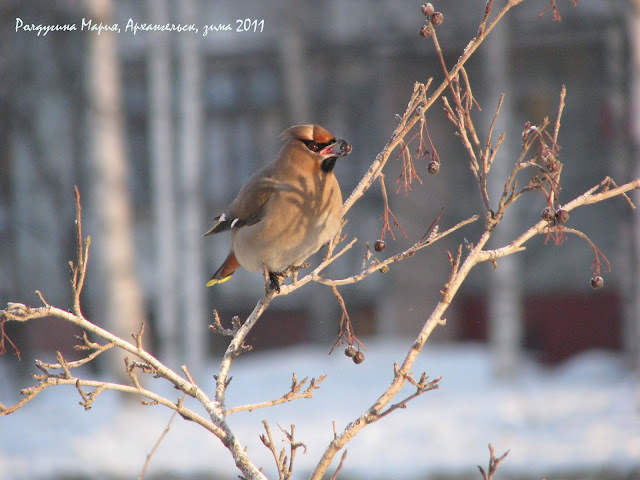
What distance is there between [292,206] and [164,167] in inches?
223

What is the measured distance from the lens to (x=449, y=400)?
727 centimetres

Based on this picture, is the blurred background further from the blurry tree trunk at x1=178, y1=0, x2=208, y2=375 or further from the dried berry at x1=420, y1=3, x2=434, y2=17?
the dried berry at x1=420, y1=3, x2=434, y2=17

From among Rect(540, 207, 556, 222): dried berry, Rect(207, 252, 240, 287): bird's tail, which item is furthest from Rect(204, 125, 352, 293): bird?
Rect(540, 207, 556, 222): dried berry

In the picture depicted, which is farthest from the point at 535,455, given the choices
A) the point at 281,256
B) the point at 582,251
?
the point at 582,251

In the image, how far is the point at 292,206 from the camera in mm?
2600

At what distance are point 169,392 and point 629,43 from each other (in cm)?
474

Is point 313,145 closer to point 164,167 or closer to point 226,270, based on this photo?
point 226,270

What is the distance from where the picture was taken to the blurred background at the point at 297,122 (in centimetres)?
841

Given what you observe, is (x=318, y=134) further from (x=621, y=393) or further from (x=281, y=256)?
(x=621, y=393)

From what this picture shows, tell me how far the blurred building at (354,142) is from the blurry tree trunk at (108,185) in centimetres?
171

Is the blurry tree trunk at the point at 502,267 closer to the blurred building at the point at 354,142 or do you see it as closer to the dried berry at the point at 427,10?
the blurred building at the point at 354,142

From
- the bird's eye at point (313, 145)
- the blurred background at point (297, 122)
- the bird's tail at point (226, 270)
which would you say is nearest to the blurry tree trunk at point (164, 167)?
the blurred background at point (297, 122)

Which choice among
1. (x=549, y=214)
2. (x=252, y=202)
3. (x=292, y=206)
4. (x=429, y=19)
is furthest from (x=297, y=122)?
(x=549, y=214)

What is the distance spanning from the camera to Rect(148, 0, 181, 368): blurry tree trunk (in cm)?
804
